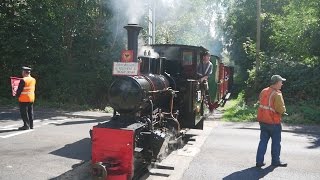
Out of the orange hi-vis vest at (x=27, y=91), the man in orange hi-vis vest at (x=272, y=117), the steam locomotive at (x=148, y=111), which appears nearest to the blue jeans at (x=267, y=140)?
the man in orange hi-vis vest at (x=272, y=117)

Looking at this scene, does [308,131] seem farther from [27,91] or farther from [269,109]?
[27,91]

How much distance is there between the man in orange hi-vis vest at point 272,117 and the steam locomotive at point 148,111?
1.74 metres

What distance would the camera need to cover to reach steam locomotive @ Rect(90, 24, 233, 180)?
227 inches

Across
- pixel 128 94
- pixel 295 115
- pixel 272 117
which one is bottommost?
pixel 295 115

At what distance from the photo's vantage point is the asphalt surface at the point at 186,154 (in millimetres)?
6633

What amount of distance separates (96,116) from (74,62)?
4809 mm

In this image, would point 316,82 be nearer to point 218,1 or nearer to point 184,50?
point 184,50

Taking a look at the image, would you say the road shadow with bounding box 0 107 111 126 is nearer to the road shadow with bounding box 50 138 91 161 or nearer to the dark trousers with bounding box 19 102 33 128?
the dark trousers with bounding box 19 102 33 128

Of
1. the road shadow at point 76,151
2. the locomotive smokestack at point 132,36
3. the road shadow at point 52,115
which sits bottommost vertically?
the road shadow at point 76,151

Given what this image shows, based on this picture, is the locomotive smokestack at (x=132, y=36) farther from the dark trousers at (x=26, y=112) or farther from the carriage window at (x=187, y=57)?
the dark trousers at (x=26, y=112)

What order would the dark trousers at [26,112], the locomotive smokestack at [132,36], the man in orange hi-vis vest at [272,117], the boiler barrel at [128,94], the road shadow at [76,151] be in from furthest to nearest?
the dark trousers at [26,112], the road shadow at [76,151], the man in orange hi-vis vest at [272,117], the locomotive smokestack at [132,36], the boiler barrel at [128,94]

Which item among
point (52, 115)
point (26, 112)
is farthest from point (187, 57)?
point (52, 115)

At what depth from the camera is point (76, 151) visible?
8133mm

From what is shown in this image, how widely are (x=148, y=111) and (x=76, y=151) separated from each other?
1.98 metres
